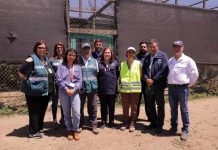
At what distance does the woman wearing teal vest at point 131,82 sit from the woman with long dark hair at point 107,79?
157 millimetres

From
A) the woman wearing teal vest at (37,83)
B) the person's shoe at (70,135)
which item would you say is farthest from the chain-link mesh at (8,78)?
the person's shoe at (70,135)

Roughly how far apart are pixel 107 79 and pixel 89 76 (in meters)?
0.39

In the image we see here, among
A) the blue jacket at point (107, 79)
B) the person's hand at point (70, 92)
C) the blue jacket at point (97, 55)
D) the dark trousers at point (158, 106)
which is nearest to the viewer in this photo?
the person's hand at point (70, 92)

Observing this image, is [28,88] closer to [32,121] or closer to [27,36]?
[32,121]

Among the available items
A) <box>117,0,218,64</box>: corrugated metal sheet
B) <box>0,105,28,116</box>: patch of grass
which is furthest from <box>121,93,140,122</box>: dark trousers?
<box>0,105,28,116</box>: patch of grass

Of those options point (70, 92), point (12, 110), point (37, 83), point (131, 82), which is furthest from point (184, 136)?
point (12, 110)

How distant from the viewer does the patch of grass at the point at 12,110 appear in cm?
746

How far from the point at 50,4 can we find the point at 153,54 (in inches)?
134

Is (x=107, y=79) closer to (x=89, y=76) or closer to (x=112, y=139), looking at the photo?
(x=89, y=76)

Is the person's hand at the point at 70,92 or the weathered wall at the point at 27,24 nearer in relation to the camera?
the person's hand at the point at 70,92

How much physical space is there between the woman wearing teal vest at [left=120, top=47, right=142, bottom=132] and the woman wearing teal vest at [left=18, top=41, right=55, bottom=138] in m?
1.37

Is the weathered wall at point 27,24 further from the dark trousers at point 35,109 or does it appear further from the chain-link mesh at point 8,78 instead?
the dark trousers at point 35,109

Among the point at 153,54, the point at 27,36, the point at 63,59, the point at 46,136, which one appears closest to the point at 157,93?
the point at 153,54

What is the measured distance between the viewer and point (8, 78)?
772 centimetres
